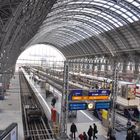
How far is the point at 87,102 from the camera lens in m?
19.8

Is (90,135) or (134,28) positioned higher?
(134,28)

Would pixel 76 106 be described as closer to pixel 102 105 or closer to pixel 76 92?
pixel 76 92

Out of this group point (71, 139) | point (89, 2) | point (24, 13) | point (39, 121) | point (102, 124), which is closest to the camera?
point (24, 13)

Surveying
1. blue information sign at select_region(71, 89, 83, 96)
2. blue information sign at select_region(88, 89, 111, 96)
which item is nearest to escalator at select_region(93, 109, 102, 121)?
blue information sign at select_region(88, 89, 111, 96)

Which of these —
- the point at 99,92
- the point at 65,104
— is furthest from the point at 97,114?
the point at 65,104

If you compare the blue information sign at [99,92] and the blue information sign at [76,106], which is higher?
the blue information sign at [99,92]

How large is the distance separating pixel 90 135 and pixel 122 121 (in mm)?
8655

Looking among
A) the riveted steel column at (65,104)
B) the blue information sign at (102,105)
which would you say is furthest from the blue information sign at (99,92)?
the riveted steel column at (65,104)

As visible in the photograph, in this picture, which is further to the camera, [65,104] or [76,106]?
[76,106]

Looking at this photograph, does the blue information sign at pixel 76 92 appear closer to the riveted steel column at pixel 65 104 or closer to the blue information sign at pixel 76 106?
the riveted steel column at pixel 65 104

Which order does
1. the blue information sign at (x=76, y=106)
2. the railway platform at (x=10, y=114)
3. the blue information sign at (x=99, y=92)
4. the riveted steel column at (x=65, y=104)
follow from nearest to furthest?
the railway platform at (x=10, y=114), the riveted steel column at (x=65, y=104), the blue information sign at (x=76, y=106), the blue information sign at (x=99, y=92)

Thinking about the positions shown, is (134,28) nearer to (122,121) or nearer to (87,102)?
(122,121)

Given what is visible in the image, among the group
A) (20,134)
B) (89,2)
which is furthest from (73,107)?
(89,2)

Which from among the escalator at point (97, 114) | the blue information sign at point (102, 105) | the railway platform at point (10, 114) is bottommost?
the escalator at point (97, 114)
